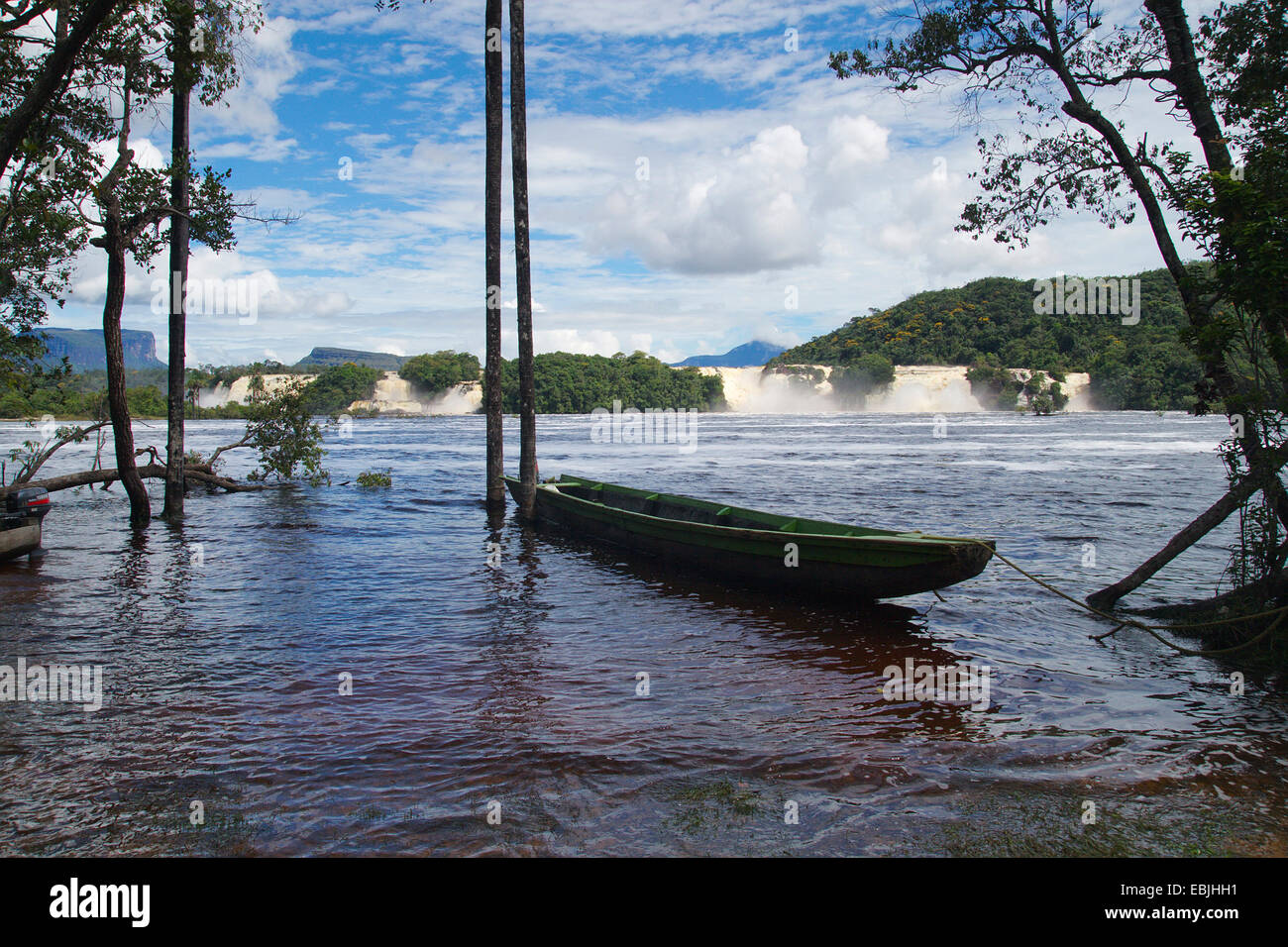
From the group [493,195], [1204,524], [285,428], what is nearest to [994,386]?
[285,428]

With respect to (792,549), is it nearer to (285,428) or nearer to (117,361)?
(117,361)

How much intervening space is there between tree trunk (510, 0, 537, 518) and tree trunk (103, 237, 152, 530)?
6965 millimetres

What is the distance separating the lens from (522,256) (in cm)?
1566

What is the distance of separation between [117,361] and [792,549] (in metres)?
13.0

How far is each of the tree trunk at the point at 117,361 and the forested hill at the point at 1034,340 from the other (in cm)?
7483

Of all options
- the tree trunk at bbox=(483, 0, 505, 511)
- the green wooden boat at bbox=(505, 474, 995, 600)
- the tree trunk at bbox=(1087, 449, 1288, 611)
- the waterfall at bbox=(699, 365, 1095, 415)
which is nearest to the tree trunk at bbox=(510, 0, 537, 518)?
the tree trunk at bbox=(483, 0, 505, 511)

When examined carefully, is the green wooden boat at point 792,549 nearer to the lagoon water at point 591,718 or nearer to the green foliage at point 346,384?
the lagoon water at point 591,718

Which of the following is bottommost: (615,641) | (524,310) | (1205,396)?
(615,641)

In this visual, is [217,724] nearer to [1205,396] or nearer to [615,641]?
[615,641]

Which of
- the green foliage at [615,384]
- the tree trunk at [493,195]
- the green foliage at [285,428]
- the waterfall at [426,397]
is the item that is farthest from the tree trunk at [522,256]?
the waterfall at [426,397]

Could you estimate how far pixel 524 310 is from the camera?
51.4ft

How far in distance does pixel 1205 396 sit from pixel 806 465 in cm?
2632

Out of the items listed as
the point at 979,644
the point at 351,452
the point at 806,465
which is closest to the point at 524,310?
the point at 979,644

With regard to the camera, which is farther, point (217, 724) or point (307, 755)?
point (217, 724)
